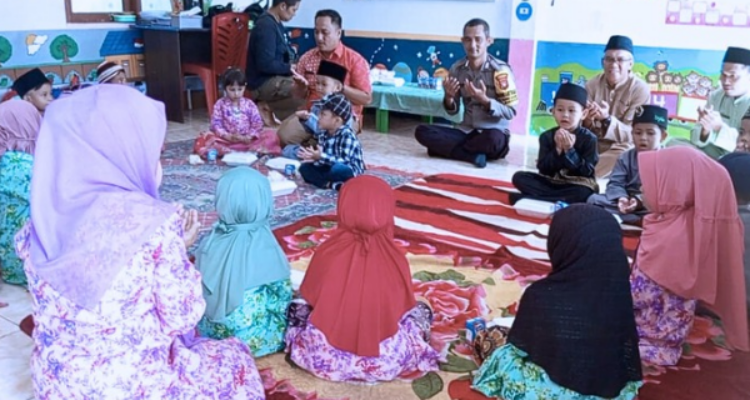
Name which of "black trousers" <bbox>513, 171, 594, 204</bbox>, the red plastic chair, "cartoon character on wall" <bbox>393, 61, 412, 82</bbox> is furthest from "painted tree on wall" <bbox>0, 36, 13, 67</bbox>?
"black trousers" <bbox>513, 171, 594, 204</bbox>

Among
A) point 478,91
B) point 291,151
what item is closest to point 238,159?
point 291,151

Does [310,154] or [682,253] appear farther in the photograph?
[310,154]

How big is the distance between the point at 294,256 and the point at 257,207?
3.28ft

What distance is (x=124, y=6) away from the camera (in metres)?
6.36

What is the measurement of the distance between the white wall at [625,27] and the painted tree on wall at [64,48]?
4095mm

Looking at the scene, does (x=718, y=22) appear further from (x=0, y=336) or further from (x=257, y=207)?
(x=0, y=336)

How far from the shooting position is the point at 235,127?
498 cm

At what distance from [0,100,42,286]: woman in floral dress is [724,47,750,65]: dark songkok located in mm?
3659

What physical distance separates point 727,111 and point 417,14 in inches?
125

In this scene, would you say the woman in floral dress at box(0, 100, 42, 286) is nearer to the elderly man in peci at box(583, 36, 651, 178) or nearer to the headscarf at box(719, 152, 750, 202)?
the headscarf at box(719, 152, 750, 202)

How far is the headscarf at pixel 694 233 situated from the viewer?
2107 millimetres

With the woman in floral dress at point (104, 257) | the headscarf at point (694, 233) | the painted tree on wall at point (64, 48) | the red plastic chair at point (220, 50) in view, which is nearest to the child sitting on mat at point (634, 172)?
the headscarf at point (694, 233)

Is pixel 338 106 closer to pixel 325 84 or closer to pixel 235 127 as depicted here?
pixel 325 84

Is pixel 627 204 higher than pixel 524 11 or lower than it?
lower
